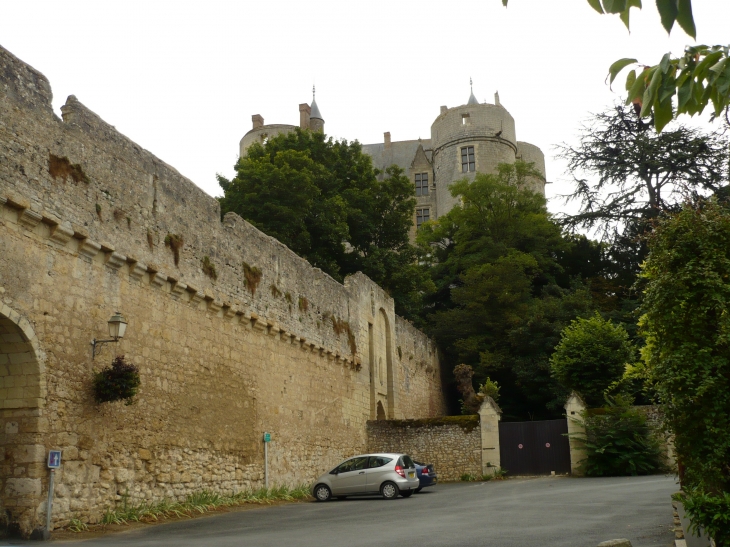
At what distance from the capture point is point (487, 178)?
145 ft

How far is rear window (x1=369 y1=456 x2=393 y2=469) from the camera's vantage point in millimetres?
18578

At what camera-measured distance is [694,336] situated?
8.70m

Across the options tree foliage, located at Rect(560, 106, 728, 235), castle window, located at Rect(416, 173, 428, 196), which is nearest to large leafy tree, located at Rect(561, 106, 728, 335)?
tree foliage, located at Rect(560, 106, 728, 235)

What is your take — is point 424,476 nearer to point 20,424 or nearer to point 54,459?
point 54,459

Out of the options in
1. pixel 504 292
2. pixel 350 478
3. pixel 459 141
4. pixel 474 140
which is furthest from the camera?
pixel 459 141

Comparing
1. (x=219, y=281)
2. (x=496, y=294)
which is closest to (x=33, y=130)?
(x=219, y=281)

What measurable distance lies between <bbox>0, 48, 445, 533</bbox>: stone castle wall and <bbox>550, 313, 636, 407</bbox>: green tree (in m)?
9.19

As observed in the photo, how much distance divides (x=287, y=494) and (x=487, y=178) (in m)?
29.2

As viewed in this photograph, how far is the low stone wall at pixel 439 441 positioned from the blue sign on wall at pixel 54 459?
52.1ft

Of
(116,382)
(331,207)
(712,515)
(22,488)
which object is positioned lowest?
(712,515)

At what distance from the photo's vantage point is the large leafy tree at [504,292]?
3338cm

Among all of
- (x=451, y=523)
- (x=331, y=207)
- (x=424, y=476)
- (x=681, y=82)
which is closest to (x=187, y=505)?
(x=451, y=523)

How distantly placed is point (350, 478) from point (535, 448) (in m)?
8.76

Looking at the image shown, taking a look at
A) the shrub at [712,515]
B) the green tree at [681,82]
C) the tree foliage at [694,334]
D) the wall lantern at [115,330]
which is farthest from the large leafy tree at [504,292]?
the green tree at [681,82]
